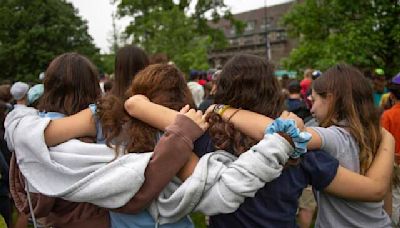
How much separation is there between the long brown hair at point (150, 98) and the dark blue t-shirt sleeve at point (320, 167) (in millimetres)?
633

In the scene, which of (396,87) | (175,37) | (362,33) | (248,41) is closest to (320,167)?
(396,87)

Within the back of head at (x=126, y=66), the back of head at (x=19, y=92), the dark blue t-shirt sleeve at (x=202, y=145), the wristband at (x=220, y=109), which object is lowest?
the dark blue t-shirt sleeve at (x=202, y=145)

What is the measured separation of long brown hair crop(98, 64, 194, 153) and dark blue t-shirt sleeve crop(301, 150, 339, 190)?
0.63 metres

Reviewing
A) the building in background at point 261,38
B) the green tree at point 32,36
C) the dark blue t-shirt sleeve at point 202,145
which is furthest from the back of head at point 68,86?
the building in background at point 261,38

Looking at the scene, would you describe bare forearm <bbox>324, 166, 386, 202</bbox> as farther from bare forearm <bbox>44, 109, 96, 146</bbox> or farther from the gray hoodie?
bare forearm <bbox>44, 109, 96, 146</bbox>

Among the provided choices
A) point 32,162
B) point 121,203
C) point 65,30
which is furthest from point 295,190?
point 65,30

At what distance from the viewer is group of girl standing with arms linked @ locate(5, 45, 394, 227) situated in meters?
1.85

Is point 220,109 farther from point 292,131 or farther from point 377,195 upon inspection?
point 377,195

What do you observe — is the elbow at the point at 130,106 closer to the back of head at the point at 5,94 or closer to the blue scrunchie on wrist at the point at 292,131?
the blue scrunchie on wrist at the point at 292,131

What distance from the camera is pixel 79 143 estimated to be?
2.02 metres

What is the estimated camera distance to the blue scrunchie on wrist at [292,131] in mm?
1695

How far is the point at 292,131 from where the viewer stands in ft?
5.56

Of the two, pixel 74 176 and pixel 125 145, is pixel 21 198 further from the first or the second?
pixel 125 145

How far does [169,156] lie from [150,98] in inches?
14.6
